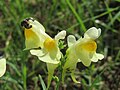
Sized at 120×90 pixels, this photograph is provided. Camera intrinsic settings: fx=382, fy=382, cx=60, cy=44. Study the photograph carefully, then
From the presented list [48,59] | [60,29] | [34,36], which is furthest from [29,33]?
[60,29]

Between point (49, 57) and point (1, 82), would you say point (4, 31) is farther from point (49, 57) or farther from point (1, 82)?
point (49, 57)

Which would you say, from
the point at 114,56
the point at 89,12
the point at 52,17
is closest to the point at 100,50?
the point at 114,56

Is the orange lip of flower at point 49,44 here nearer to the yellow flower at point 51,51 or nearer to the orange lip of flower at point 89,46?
the yellow flower at point 51,51

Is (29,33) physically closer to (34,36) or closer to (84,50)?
(34,36)

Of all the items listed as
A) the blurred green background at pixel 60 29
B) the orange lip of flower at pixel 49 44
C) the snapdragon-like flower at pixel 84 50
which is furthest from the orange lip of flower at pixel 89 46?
the blurred green background at pixel 60 29

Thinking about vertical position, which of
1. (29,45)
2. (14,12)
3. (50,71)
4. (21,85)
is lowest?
(21,85)
